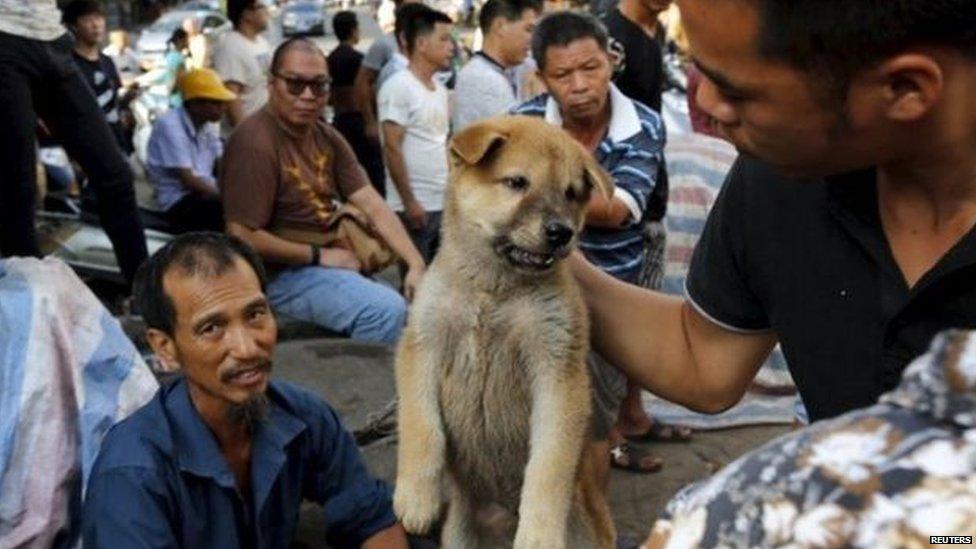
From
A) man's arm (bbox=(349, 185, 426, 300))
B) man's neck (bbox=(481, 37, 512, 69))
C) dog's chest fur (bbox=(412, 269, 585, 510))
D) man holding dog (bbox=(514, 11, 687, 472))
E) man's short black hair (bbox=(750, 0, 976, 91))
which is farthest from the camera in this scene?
man's neck (bbox=(481, 37, 512, 69))

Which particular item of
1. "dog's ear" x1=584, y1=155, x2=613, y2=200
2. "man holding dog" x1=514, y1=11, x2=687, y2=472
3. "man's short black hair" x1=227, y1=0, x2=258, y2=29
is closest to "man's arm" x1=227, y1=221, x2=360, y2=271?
"man holding dog" x1=514, y1=11, x2=687, y2=472

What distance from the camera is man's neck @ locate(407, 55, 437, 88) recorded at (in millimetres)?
7835

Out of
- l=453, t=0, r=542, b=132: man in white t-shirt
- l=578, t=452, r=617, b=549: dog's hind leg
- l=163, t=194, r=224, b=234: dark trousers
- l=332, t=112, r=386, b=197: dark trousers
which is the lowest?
l=332, t=112, r=386, b=197: dark trousers

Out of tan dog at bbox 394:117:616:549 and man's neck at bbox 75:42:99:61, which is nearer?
tan dog at bbox 394:117:616:549

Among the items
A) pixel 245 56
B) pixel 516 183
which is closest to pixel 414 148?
pixel 245 56

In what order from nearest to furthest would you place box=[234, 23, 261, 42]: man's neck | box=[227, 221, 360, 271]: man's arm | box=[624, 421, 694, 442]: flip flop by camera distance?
box=[227, 221, 360, 271]: man's arm
box=[624, 421, 694, 442]: flip flop
box=[234, 23, 261, 42]: man's neck

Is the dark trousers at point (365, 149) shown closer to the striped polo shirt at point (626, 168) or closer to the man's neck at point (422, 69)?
the man's neck at point (422, 69)

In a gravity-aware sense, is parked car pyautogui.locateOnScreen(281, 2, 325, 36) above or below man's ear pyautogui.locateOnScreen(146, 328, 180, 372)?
below

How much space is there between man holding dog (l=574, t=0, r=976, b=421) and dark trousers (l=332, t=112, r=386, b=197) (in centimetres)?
728

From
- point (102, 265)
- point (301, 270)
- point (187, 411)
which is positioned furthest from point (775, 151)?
point (102, 265)

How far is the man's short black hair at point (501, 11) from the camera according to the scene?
8102 millimetres

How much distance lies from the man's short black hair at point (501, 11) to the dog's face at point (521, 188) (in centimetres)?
485

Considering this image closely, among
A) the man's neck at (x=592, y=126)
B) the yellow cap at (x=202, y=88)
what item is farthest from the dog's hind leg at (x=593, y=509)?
the yellow cap at (x=202, y=88)

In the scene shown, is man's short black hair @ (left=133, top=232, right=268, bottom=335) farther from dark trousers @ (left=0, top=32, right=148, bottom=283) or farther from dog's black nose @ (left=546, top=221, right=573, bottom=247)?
dark trousers @ (left=0, top=32, right=148, bottom=283)
